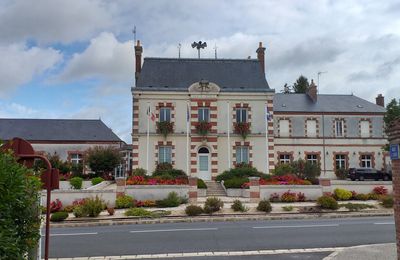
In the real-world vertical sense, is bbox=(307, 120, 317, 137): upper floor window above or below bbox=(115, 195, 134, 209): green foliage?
above

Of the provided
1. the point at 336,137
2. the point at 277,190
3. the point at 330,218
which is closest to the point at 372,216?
the point at 330,218

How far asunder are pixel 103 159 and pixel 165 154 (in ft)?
17.7

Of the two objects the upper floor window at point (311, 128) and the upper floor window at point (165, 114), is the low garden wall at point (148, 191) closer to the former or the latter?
the upper floor window at point (165, 114)

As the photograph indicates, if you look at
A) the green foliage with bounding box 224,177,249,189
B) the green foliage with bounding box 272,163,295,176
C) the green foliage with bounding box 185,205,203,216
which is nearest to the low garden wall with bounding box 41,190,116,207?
the green foliage with bounding box 185,205,203,216

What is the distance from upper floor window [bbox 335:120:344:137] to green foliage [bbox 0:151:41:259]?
127 feet

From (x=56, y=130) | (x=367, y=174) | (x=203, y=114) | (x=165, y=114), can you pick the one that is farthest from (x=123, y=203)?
(x=367, y=174)

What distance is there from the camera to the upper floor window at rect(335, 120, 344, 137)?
135 feet

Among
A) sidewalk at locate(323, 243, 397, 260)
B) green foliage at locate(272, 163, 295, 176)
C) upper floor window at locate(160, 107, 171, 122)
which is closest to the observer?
sidewalk at locate(323, 243, 397, 260)

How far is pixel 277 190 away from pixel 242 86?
1288cm

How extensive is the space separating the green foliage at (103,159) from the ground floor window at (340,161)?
20129 mm

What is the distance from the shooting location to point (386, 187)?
2406 cm

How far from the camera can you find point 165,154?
107 feet

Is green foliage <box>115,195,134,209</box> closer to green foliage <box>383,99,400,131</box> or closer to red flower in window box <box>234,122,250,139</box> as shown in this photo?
red flower in window box <box>234,122,250,139</box>

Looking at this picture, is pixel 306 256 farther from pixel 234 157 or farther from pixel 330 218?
pixel 234 157
